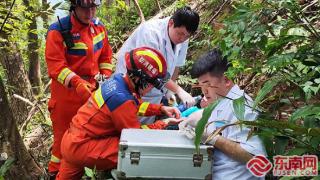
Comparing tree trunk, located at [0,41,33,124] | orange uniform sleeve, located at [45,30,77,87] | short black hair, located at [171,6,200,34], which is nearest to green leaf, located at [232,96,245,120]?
short black hair, located at [171,6,200,34]

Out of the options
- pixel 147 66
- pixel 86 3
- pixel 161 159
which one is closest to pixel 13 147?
pixel 147 66

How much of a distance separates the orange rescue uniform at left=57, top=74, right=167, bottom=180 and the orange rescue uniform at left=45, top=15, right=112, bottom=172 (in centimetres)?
89

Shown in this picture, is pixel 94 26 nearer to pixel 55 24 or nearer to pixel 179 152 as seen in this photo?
pixel 55 24

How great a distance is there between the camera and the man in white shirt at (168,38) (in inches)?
152

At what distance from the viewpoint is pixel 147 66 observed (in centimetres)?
318

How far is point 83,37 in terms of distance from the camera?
14.0 ft

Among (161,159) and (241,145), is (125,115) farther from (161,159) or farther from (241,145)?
(241,145)

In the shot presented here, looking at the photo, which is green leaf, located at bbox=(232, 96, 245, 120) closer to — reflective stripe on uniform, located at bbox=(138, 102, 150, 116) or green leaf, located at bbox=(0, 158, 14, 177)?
reflective stripe on uniform, located at bbox=(138, 102, 150, 116)

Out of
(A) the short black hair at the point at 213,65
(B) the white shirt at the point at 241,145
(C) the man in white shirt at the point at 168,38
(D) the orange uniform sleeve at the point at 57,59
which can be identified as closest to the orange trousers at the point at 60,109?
(D) the orange uniform sleeve at the point at 57,59

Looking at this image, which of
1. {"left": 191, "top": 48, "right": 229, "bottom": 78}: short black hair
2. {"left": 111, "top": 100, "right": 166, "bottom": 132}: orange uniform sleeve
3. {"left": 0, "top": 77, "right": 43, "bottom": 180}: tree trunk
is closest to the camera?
{"left": 191, "top": 48, "right": 229, "bottom": 78}: short black hair

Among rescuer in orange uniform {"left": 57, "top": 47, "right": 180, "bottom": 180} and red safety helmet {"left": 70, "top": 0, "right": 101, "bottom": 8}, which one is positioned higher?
red safety helmet {"left": 70, "top": 0, "right": 101, "bottom": 8}

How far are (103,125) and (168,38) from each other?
1.23 meters

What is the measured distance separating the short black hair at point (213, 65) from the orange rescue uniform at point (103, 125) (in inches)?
22.7

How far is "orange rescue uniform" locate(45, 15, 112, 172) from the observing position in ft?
13.4
